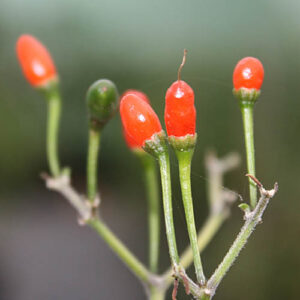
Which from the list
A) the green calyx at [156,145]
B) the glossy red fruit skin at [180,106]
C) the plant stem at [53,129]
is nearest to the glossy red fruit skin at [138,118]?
the green calyx at [156,145]

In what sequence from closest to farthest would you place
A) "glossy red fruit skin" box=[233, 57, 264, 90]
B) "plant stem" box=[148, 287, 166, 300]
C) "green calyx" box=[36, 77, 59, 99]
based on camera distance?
"glossy red fruit skin" box=[233, 57, 264, 90] < "plant stem" box=[148, 287, 166, 300] < "green calyx" box=[36, 77, 59, 99]

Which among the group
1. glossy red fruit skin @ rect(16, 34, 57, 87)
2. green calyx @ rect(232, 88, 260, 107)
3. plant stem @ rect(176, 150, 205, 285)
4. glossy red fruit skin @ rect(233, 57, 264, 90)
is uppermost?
glossy red fruit skin @ rect(16, 34, 57, 87)

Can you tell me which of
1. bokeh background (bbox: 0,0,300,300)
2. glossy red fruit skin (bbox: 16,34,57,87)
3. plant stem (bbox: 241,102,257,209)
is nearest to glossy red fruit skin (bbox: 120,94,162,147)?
plant stem (bbox: 241,102,257,209)

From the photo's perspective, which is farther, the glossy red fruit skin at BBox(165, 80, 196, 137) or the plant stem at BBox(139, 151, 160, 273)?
the plant stem at BBox(139, 151, 160, 273)

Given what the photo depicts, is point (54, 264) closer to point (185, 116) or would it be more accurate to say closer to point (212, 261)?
point (212, 261)

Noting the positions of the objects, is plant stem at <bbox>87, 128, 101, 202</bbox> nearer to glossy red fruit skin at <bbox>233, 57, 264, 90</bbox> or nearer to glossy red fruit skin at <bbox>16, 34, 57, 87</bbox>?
glossy red fruit skin at <bbox>16, 34, 57, 87</bbox>

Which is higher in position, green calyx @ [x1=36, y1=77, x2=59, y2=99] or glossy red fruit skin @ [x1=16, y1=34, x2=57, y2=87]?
glossy red fruit skin @ [x1=16, y1=34, x2=57, y2=87]

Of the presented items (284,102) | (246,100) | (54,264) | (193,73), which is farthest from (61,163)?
(246,100)
